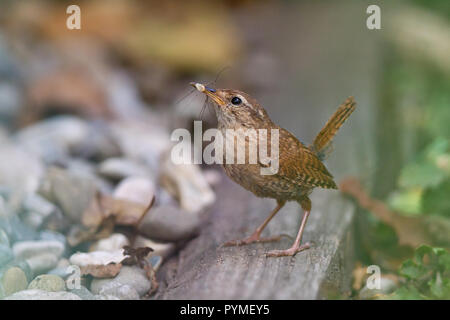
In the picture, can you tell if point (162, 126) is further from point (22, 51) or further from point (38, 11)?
point (38, 11)

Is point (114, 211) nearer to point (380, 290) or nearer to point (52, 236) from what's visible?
point (52, 236)

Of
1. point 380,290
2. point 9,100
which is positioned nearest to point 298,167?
point 380,290

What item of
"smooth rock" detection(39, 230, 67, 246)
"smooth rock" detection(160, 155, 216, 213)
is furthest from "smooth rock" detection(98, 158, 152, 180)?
"smooth rock" detection(39, 230, 67, 246)

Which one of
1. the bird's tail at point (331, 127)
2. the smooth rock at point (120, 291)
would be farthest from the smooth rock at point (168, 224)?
the bird's tail at point (331, 127)

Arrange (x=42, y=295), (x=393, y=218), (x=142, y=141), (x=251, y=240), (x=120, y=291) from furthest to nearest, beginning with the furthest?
1. (x=142, y=141)
2. (x=393, y=218)
3. (x=251, y=240)
4. (x=120, y=291)
5. (x=42, y=295)

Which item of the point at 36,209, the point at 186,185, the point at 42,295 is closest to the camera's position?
the point at 42,295

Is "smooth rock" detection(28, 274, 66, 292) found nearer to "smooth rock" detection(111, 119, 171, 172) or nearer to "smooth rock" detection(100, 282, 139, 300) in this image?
"smooth rock" detection(100, 282, 139, 300)
